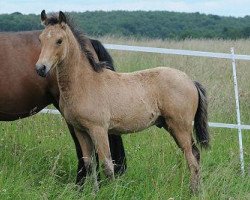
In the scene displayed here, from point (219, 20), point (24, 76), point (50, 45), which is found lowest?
point (219, 20)

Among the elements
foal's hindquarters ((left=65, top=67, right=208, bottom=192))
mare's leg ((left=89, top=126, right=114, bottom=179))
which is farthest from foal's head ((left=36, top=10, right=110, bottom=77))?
mare's leg ((left=89, top=126, right=114, bottom=179))

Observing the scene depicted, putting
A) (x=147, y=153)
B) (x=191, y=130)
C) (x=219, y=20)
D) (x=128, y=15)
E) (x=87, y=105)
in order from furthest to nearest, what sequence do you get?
1. (x=219, y=20)
2. (x=128, y=15)
3. (x=147, y=153)
4. (x=191, y=130)
5. (x=87, y=105)

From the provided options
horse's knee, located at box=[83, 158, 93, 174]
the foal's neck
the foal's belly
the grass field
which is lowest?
the grass field

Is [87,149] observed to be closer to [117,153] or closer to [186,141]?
[117,153]

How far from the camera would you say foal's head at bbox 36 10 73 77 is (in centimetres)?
458

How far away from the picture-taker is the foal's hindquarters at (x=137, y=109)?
16.4 feet

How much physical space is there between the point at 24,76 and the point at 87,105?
3.51 feet

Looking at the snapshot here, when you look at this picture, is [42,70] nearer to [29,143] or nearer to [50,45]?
[50,45]

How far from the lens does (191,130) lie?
561cm

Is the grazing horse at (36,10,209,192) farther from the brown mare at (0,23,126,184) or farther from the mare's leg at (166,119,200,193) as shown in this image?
the brown mare at (0,23,126,184)

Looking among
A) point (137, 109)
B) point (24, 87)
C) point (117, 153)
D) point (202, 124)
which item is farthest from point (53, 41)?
point (202, 124)

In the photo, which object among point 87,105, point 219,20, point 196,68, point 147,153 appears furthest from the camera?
point 219,20

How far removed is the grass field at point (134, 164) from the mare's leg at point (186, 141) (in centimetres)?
9

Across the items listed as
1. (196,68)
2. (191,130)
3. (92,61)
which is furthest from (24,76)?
(196,68)
